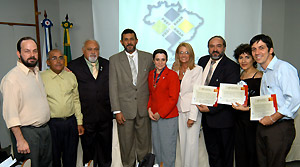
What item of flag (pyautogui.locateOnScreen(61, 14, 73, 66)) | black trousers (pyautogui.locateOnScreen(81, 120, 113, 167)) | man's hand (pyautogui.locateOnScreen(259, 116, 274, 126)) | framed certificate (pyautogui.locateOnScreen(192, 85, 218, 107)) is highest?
flag (pyautogui.locateOnScreen(61, 14, 73, 66))

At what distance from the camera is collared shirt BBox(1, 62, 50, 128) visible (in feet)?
6.33

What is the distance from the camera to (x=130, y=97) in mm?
2701

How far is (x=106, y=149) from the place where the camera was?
283 cm

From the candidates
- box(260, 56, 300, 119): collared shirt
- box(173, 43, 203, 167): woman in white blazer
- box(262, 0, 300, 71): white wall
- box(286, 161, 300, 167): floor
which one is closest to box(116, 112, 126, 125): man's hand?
box(173, 43, 203, 167): woman in white blazer

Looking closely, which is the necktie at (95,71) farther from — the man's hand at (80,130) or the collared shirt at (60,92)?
the man's hand at (80,130)

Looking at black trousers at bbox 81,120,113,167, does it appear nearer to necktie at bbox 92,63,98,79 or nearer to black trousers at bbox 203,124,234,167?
necktie at bbox 92,63,98,79

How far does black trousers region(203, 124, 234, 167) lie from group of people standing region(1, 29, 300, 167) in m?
0.01

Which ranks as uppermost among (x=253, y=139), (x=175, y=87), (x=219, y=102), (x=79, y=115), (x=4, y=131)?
(x=175, y=87)

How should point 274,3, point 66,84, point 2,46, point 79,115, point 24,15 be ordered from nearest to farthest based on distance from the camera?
point 66,84, point 79,115, point 2,46, point 24,15, point 274,3

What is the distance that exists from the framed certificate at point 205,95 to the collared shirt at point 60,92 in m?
1.46

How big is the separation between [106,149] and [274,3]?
15.6 ft

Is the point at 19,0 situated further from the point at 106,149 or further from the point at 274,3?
the point at 274,3

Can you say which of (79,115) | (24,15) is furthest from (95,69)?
(24,15)

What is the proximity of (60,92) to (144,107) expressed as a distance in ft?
3.39
